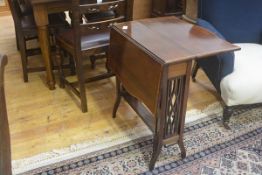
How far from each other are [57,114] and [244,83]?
1.35 m

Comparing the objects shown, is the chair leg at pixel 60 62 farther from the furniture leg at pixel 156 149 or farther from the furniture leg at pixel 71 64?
the furniture leg at pixel 156 149

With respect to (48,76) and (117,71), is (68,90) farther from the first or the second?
(117,71)

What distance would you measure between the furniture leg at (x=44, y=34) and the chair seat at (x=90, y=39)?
0.14m

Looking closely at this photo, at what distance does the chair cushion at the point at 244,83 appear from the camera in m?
1.86

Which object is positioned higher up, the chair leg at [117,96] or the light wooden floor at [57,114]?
the chair leg at [117,96]

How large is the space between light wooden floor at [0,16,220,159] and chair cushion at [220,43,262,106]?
391mm

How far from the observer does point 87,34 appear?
2092 millimetres

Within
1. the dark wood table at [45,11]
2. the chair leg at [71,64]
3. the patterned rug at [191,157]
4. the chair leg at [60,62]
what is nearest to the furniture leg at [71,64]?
the chair leg at [71,64]

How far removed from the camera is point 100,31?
84.2 inches

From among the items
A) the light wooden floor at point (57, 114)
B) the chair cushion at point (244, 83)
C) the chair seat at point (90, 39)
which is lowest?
the light wooden floor at point (57, 114)

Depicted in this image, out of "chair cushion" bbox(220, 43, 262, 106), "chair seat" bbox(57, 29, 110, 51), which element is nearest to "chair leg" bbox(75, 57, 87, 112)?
"chair seat" bbox(57, 29, 110, 51)

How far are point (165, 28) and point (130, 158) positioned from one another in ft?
2.73

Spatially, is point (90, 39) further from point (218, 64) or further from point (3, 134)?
point (3, 134)

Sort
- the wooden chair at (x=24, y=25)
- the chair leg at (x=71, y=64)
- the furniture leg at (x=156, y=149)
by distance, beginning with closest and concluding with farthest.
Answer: the furniture leg at (x=156, y=149) < the wooden chair at (x=24, y=25) < the chair leg at (x=71, y=64)
